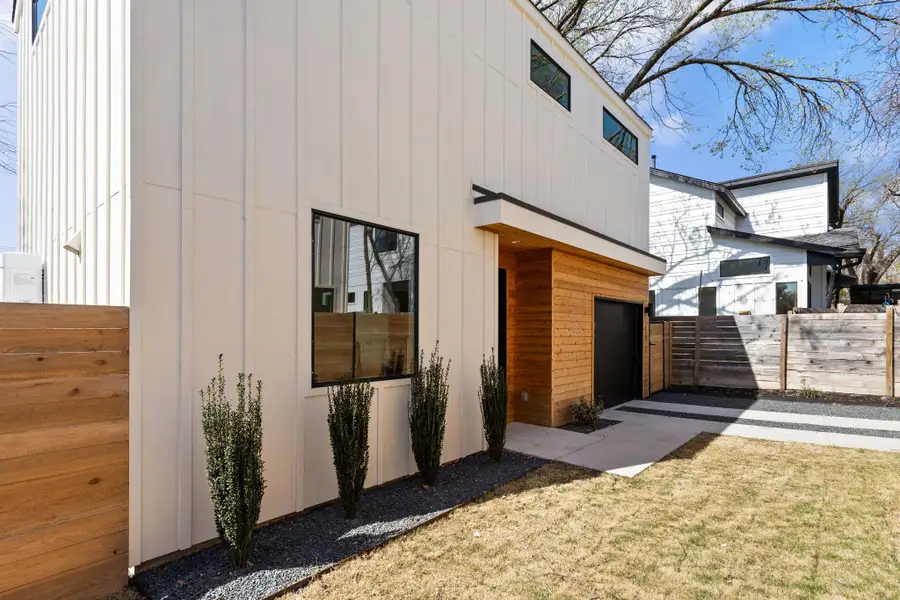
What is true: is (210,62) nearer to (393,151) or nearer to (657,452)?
(393,151)

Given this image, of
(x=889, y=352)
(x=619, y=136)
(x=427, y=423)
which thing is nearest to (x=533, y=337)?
(x=427, y=423)

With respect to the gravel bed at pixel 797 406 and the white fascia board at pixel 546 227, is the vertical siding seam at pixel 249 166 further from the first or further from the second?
the gravel bed at pixel 797 406

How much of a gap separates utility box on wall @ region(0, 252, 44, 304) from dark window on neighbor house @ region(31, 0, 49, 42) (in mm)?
3053

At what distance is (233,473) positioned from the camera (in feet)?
8.96

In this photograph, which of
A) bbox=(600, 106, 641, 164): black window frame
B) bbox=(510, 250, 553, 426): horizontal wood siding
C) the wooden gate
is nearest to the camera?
bbox=(510, 250, 553, 426): horizontal wood siding

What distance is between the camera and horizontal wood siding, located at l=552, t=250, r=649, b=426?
22.4 ft

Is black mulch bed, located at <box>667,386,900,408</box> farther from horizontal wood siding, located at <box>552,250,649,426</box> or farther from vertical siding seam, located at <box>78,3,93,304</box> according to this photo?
vertical siding seam, located at <box>78,3,93,304</box>

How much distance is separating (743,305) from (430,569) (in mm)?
13626

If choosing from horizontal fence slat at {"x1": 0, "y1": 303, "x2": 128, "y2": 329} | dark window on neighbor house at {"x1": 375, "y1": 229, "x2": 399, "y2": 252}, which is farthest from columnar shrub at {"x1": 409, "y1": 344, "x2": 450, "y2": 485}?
horizontal fence slat at {"x1": 0, "y1": 303, "x2": 128, "y2": 329}

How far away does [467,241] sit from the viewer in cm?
539

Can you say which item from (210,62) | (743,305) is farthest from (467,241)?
(743,305)

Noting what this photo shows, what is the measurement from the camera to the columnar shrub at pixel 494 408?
5176mm

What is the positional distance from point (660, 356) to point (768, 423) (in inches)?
135

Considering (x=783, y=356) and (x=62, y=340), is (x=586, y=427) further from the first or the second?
(x=62, y=340)
